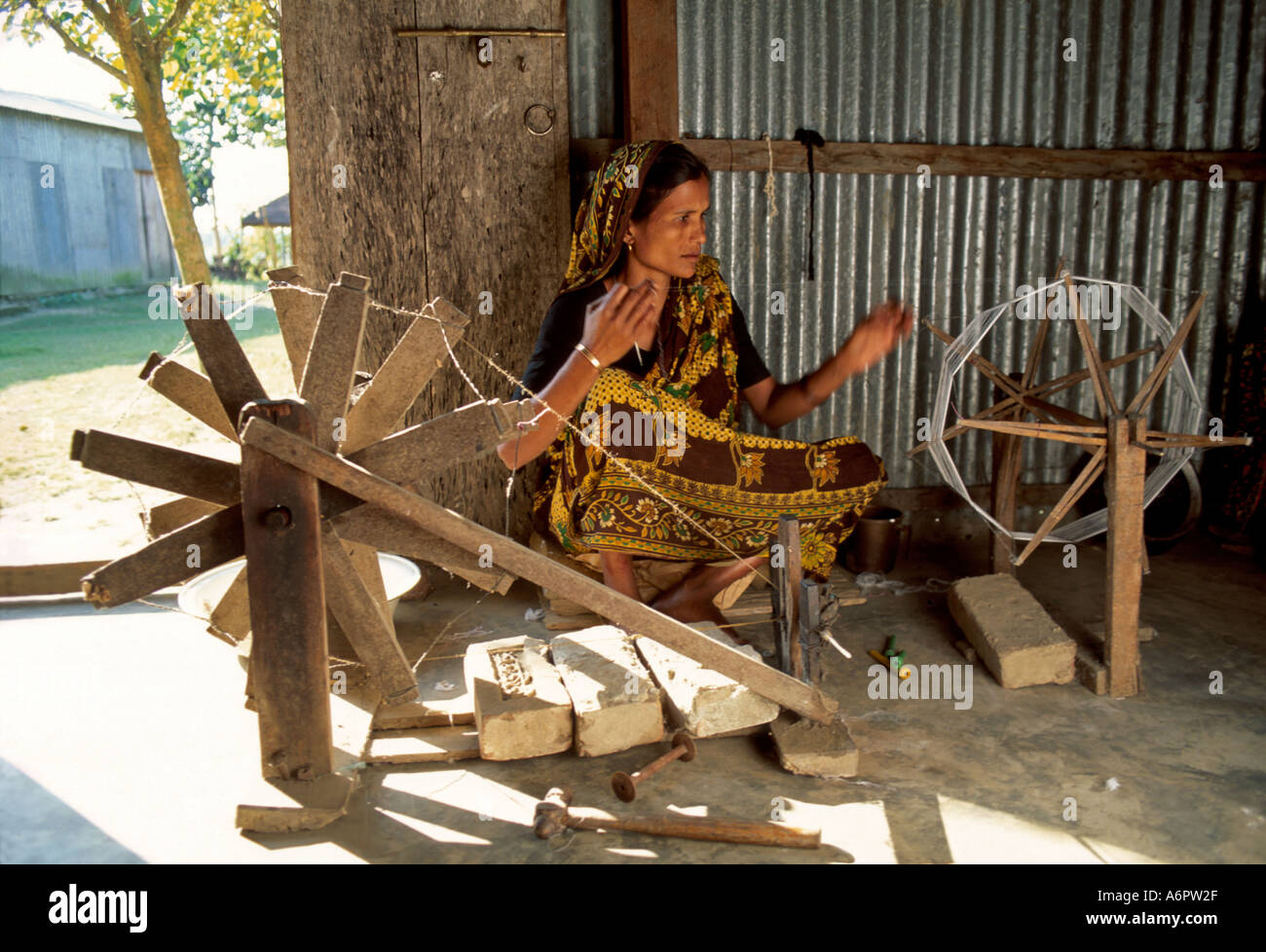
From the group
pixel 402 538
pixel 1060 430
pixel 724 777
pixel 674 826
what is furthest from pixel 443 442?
pixel 1060 430

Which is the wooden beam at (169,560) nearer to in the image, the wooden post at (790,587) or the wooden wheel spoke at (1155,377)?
the wooden post at (790,587)

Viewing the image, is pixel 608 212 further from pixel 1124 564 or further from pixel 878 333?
pixel 1124 564

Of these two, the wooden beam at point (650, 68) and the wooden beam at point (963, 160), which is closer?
the wooden beam at point (650, 68)

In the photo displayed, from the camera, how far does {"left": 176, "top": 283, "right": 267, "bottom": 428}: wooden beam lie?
8.50 feet

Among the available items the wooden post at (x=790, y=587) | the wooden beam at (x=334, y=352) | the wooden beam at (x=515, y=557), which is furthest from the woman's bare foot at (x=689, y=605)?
the wooden beam at (x=334, y=352)

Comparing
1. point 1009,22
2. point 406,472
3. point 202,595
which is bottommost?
point 202,595

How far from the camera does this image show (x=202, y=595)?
3.68 metres

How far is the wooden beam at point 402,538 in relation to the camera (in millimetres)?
2602

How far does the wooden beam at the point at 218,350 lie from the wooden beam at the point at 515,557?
246 mm

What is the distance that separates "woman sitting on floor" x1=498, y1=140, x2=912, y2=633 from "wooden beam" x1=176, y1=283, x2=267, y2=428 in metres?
1.15
